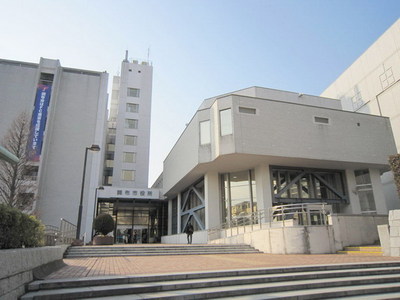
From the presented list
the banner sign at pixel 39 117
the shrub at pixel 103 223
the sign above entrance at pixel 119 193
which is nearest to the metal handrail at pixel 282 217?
the shrub at pixel 103 223

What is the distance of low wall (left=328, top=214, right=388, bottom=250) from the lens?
44.9 ft

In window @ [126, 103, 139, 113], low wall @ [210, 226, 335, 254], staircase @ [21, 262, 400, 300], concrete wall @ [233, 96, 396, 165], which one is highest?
window @ [126, 103, 139, 113]

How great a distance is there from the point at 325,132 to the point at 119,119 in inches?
1193

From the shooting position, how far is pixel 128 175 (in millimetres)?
41000

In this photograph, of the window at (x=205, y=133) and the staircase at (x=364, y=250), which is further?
the window at (x=205, y=133)

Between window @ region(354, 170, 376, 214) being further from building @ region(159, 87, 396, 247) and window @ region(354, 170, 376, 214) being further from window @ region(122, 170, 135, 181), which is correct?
window @ region(122, 170, 135, 181)

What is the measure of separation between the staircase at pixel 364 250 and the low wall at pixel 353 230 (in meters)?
0.50

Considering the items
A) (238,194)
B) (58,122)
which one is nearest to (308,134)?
(238,194)

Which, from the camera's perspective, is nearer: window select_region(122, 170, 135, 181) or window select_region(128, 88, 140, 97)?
window select_region(122, 170, 135, 181)

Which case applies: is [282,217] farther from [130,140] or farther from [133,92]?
[133,92]

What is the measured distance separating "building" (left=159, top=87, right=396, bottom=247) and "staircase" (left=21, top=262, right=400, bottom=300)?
13127 millimetres

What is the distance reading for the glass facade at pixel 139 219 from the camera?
1476 inches

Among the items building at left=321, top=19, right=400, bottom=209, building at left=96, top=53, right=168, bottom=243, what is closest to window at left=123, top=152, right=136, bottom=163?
building at left=96, top=53, right=168, bottom=243

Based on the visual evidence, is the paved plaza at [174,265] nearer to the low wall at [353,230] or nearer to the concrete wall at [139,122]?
the low wall at [353,230]
